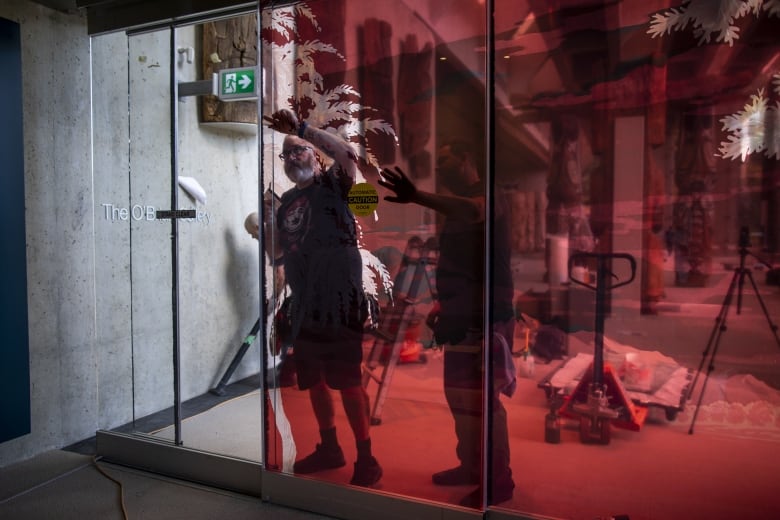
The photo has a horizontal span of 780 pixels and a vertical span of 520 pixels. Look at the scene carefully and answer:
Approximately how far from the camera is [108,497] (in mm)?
2984

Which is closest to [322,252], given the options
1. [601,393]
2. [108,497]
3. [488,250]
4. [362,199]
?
[362,199]

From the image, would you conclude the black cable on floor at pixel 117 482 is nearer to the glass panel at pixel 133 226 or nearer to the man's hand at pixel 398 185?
the glass panel at pixel 133 226

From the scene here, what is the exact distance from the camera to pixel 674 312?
7.13 ft

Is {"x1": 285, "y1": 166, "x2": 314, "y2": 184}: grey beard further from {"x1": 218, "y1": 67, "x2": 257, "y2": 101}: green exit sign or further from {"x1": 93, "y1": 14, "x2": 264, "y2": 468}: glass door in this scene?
{"x1": 93, "y1": 14, "x2": 264, "y2": 468}: glass door

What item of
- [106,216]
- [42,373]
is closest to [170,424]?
[42,373]

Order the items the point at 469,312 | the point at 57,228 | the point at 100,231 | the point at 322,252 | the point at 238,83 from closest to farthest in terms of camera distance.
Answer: the point at 469,312 < the point at 322,252 < the point at 238,83 < the point at 57,228 < the point at 100,231

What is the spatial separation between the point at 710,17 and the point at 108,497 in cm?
336

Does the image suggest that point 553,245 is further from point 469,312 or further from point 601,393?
point 601,393

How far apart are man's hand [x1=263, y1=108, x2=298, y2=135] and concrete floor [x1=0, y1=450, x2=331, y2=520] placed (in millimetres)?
1804

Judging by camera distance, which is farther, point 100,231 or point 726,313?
point 100,231

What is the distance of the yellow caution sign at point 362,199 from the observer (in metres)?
2.65

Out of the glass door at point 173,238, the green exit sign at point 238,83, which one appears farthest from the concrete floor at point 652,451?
the green exit sign at point 238,83

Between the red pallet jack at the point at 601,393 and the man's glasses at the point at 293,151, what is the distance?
1307 millimetres

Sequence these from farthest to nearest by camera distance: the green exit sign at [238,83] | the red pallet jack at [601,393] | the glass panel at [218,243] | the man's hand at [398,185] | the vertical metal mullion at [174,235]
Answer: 1. the glass panel at [218,243]
2. the vertical metal mullion at [174,235]
3. the green exit sign at [238,83]
4. the man's hand at [398,185]
5. the red pallet jack at [601,393]
